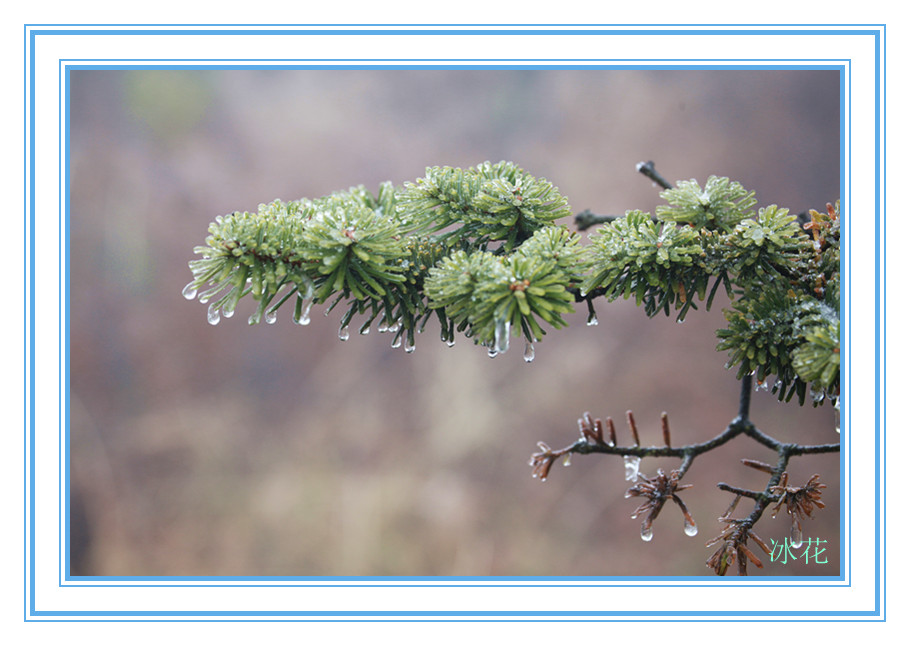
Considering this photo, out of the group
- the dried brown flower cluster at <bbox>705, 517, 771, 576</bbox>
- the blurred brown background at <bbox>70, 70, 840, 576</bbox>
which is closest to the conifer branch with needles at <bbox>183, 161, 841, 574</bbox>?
the dried brown flower cluster at <bbox>705, 517, 771, 576</bbox>

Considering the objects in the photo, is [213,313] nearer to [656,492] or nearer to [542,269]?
[542,269]

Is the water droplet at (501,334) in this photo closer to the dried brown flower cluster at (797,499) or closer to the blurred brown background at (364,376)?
the dried brown flower cluster at (797,499)

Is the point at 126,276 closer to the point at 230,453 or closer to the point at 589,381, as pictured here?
the point at 230,453

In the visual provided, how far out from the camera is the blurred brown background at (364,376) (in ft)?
6.24

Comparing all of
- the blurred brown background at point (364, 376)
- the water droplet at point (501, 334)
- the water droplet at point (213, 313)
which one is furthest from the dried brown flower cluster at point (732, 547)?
the blurred brown background at point (364, 376)

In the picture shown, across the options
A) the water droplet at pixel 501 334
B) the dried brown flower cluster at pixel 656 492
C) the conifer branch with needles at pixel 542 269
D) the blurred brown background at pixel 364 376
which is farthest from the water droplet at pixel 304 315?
the blurred brown background at pixel 364 376

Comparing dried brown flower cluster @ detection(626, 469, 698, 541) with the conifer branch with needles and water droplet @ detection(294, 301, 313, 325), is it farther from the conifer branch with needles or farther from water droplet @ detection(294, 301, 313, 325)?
water droplet @ detection(294, 301, 313, 325)

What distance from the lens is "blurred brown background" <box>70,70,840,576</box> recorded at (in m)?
1.90

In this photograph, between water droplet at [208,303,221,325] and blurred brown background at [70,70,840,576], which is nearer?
water droplet at [208,303,221,325]

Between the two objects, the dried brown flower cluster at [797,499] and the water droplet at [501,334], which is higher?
the water droplet at [501,334]

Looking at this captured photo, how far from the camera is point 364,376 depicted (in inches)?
77.9

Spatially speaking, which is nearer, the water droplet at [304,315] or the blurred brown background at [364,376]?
the water droplet at [304,315]

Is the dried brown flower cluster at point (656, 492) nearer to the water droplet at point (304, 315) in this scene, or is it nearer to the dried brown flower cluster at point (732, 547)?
the dried brown flower cluster at point (732, 547)
